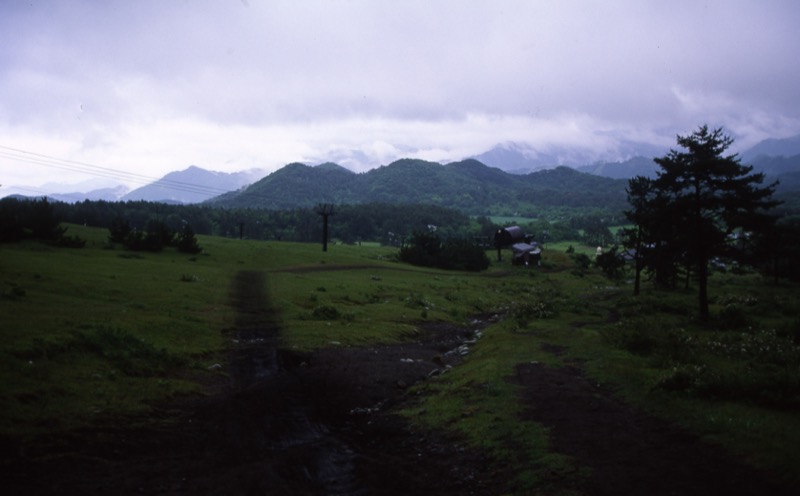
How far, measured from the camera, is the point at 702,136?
136 ft

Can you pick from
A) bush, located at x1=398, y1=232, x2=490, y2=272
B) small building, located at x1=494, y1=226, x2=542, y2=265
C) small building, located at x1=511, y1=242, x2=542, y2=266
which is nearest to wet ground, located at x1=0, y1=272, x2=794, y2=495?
bush, located at x1=398, y1=232, x2=490, y2=272

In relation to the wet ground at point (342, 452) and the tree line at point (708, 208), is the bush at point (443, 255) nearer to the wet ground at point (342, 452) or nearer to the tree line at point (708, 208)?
the tree line at point (708, 208)

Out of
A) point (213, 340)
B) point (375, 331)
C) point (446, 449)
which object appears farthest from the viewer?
point (375, 331)

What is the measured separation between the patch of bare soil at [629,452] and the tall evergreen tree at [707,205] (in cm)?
2801

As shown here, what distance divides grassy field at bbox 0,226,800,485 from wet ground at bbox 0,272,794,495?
2.58ft

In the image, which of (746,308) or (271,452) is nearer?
(271,452)

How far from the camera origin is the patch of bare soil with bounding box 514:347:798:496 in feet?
34.0

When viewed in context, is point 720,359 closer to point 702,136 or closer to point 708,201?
point 708,201

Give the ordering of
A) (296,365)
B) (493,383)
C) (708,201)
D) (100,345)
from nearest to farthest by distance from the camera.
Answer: (493,383), (100,345), (296,365), (708,201)

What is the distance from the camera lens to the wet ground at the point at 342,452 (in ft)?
37.2

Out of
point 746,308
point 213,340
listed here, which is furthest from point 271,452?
point 746,308

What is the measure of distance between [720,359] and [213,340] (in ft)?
83.6

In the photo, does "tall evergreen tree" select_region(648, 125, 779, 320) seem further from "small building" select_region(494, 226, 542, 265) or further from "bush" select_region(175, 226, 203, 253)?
"small building" select_region(494, 226, 542, 265)

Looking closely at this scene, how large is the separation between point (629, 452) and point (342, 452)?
7.94 m
